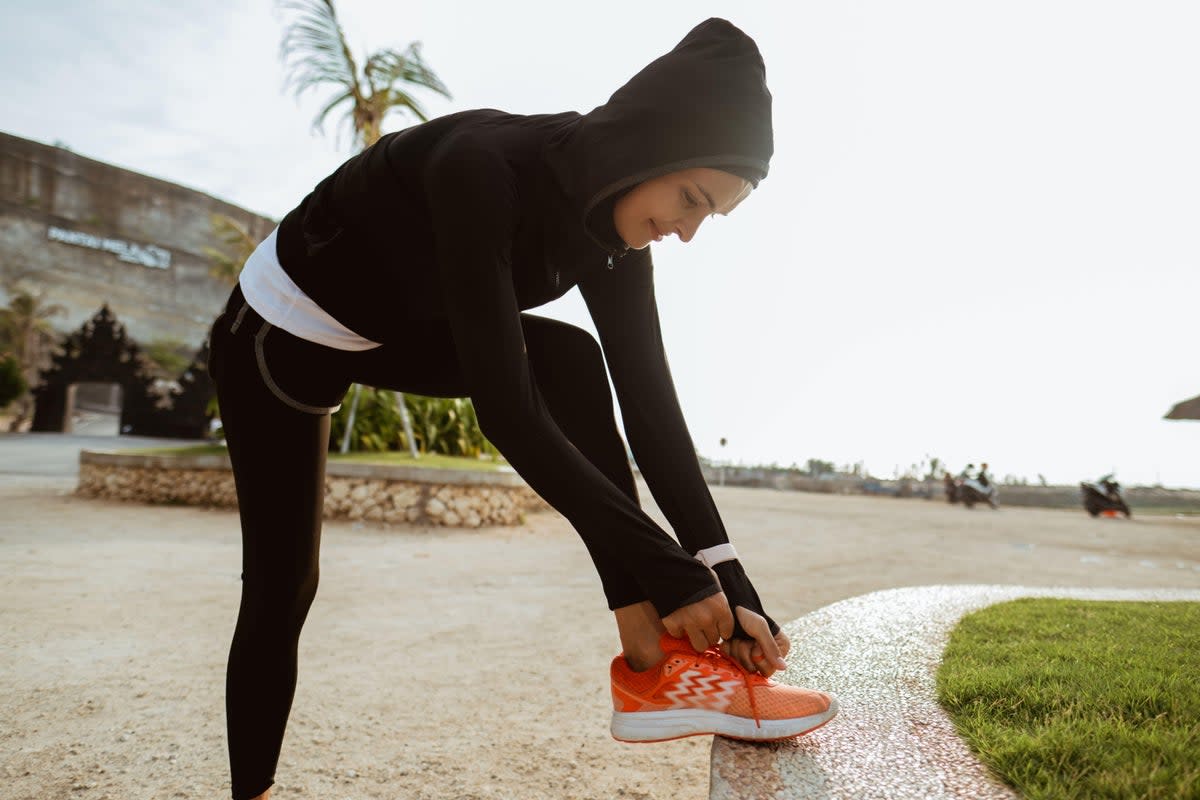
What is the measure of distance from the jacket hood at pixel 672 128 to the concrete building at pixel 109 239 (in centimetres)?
4058

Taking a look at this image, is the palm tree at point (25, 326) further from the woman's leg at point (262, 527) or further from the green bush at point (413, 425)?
the woman's leg at point (262, 527)

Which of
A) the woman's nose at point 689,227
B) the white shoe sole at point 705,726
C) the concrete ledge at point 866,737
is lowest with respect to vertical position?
the concrete ledge at point 866,737

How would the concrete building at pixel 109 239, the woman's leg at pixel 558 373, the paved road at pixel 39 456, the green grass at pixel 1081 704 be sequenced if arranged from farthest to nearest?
the concrete building at pixel 109 239 < the paved road at pixel 39 456 < the woman's leg at pixel 558 373 < the green grass at pixel 1081 704

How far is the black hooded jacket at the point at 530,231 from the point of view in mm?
1128

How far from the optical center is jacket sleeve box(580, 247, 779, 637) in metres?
1.51

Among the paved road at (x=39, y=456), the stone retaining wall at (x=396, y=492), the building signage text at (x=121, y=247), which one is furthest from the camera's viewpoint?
the building signage text at (x=121, y=247)

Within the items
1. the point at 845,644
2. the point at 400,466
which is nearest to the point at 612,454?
the point at 845,644

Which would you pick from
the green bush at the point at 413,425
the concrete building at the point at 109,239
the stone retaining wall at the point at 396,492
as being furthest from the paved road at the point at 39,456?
the concrete building at the point at 109,239

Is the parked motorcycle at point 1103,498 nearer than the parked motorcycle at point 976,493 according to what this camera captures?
Yes

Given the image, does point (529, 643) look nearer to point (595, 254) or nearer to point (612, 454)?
point (612, 454)

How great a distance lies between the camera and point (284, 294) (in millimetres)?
1361

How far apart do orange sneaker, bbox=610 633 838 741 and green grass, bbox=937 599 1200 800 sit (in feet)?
1.05

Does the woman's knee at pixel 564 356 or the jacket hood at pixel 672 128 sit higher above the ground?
the jacket hood at pixel 672 128

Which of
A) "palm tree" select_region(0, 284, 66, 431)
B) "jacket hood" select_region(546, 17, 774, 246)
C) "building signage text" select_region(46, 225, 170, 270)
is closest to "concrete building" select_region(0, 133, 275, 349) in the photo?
"building signage text" select_region(46, 225, 170, 270)
